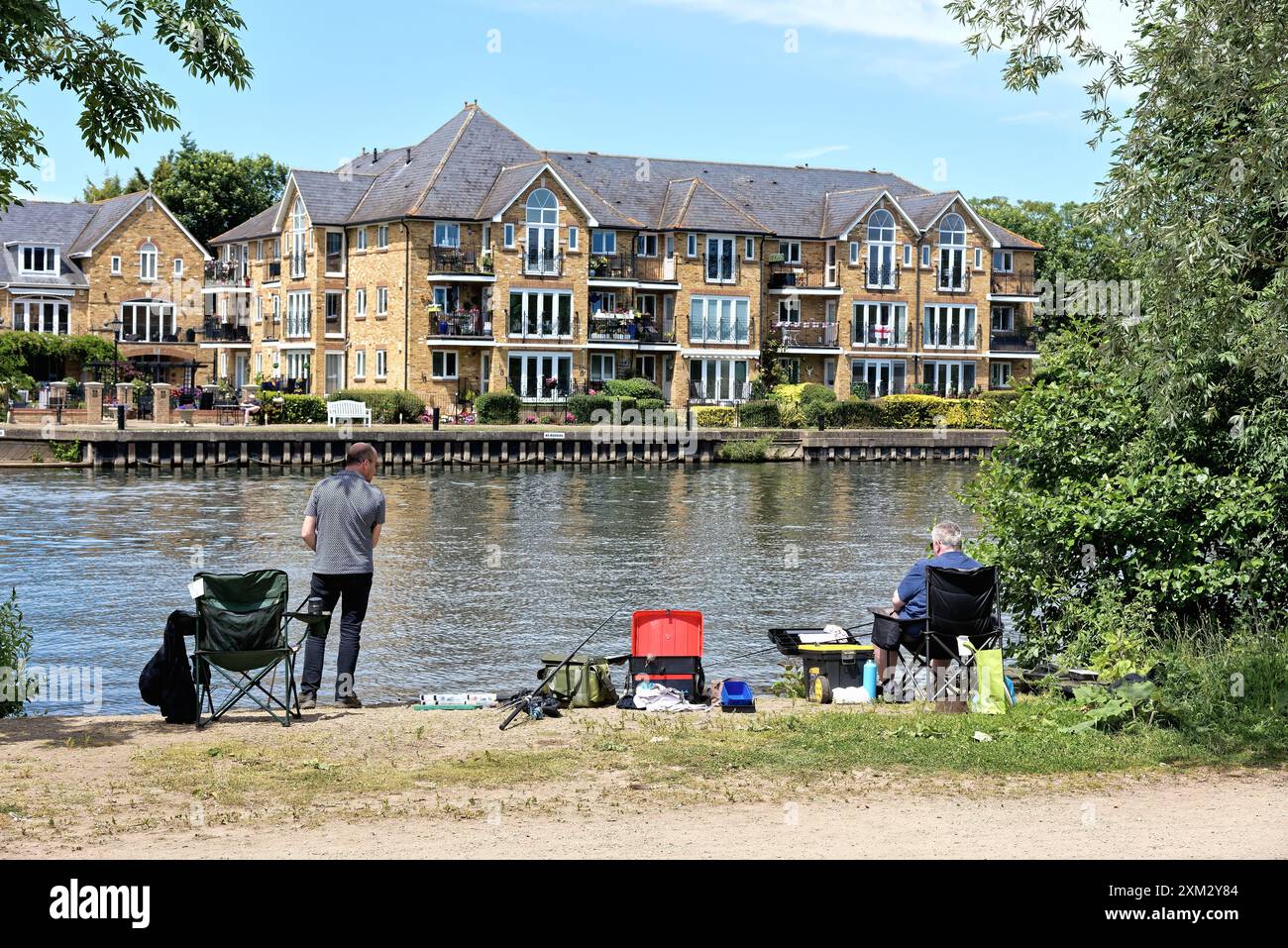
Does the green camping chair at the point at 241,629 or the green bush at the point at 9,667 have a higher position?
the green camping chair at the point at 241,629

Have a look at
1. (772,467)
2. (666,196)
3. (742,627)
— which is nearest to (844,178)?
(666,196)

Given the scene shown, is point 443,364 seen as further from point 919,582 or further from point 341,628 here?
point 919,582

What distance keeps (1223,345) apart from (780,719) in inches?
209

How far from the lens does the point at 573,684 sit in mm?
13477

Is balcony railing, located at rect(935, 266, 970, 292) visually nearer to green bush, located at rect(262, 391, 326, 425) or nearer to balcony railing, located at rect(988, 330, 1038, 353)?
balcony railing, located at rect(988, 330, 1038, 353)

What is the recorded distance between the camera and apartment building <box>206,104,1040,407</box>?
67.8 metres

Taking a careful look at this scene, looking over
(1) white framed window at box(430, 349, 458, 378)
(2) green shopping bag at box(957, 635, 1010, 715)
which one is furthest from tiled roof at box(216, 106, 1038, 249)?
(2) green shopping bag at box(957, 635, 1010, 715)

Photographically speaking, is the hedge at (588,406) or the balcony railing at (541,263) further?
the balcony railing at (541,263)

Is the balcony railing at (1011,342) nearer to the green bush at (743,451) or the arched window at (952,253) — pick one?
the arched window at (952,253)

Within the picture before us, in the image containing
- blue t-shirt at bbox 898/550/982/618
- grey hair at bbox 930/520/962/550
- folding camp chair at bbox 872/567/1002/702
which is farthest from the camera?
grey hair at bbox 930/520/962/550

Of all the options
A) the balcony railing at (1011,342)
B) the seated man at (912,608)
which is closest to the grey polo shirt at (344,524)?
the seated man at (912,608)

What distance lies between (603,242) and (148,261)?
28339 mm

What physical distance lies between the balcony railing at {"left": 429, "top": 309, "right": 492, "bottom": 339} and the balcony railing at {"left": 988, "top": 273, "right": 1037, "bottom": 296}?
28.9m

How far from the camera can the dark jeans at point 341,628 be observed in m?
13.0
